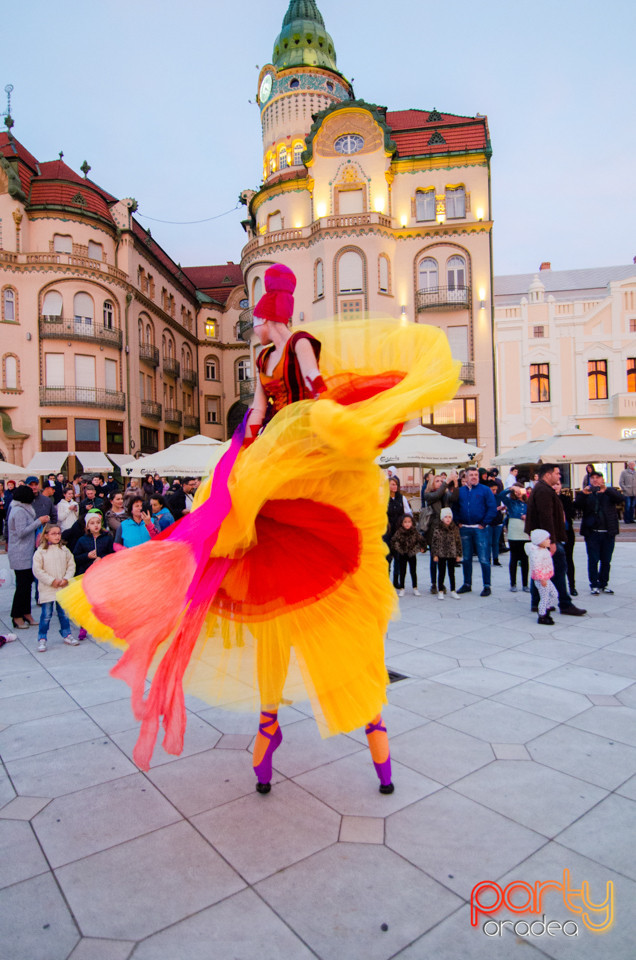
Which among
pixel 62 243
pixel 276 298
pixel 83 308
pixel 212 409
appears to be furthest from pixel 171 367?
pixel 276 298

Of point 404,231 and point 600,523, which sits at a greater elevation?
point 404,231

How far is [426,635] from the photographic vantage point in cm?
617

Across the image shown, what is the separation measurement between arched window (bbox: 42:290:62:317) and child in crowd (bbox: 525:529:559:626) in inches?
1134

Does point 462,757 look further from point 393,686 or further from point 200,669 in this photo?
point 200,669

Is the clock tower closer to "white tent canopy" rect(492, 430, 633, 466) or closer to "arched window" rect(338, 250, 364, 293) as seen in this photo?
"arched window" rect(338, 250, 364, 293)

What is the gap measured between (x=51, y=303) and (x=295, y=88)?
57.6ft

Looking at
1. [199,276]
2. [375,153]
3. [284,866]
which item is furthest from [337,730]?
[199,276]

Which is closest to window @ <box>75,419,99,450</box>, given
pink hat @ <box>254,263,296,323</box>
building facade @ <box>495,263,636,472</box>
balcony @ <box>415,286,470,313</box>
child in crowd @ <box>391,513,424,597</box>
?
balcony @ <box>415,286,470,313</box>

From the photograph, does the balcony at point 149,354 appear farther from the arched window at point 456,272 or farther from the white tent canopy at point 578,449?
the white tent canopy at point 578,449

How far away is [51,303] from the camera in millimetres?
28938

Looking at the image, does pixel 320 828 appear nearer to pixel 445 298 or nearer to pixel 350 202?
pixel 445 298

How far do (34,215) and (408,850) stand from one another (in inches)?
1325

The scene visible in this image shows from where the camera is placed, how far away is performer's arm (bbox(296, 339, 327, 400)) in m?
2.61

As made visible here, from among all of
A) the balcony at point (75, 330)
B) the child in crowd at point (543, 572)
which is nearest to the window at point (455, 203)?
the balcony at point (75, 330)
